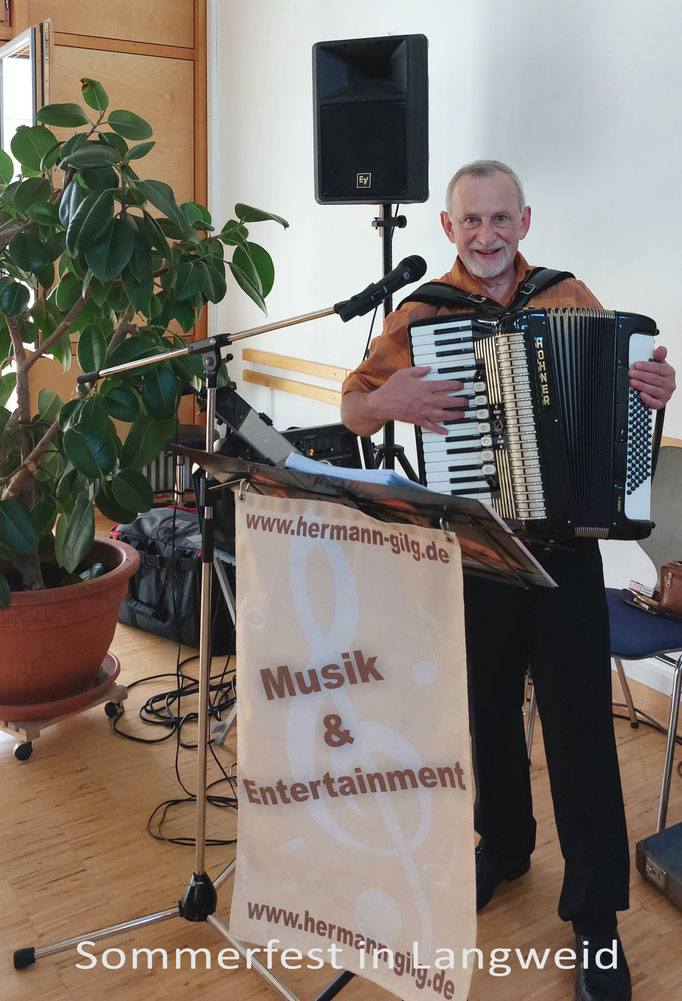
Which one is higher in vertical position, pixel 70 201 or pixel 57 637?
pixel 70 201

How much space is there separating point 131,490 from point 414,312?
0.88m

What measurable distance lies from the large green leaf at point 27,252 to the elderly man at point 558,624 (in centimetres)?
86

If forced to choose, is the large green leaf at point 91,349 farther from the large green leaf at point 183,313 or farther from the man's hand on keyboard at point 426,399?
the man's hand on keyboard at point 426,399

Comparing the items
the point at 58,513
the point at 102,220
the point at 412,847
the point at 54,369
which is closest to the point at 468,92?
the point at 102,220

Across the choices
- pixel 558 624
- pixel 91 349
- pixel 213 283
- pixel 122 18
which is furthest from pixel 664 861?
pixel 122 18

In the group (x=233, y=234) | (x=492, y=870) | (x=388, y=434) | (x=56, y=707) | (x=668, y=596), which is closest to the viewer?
(x=492, y=870)

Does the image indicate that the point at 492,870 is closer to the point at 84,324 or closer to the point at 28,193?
the point at 84,324

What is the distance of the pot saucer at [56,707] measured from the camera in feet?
8.40

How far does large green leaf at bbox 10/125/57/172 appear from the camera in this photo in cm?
229

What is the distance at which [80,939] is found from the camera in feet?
5.93

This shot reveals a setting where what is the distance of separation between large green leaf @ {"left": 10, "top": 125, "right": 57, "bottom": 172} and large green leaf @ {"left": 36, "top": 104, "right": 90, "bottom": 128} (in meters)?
0.07

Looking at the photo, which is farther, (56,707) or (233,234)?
(56,707)

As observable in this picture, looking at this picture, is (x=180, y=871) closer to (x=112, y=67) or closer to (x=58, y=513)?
(x=58, y=513)

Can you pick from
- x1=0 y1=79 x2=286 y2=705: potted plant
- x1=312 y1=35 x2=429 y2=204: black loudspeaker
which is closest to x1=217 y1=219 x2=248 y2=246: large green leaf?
x1=0 y1=79 x2=286 y2=705: potted plant
